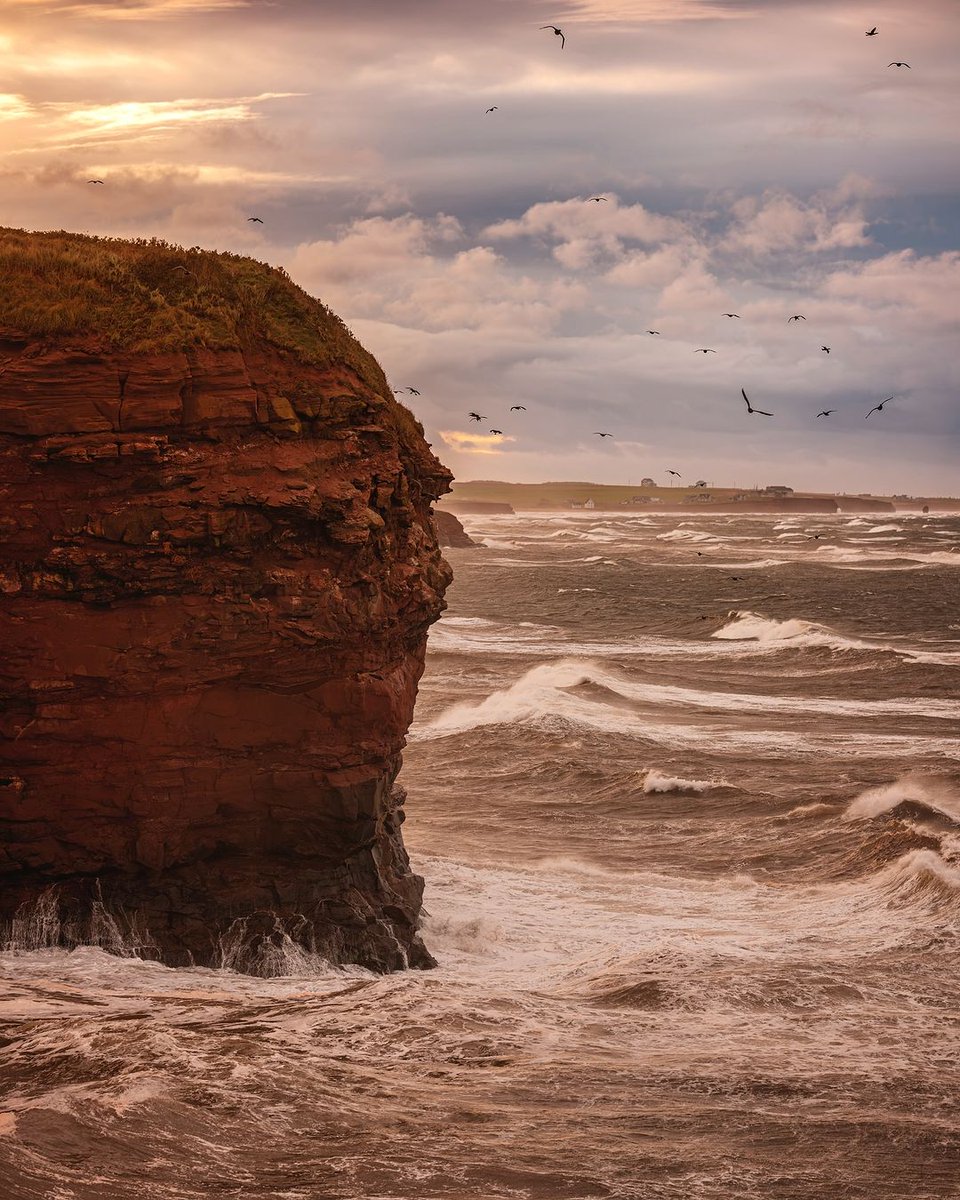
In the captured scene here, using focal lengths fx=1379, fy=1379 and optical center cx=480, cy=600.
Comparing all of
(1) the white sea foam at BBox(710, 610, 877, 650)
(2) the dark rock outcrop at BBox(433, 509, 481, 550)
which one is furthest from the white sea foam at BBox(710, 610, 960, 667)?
(2) the dark rock outcrop at BBox(433, 509, 481, 550)

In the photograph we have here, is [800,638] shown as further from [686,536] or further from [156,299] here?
[686,536]

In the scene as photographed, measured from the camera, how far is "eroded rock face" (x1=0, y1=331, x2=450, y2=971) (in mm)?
16250

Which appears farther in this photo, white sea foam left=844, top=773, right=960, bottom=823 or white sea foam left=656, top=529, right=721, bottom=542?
white sea foam left=656, top=529, right=721, bottom=542

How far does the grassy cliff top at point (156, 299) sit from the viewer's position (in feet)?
55.1

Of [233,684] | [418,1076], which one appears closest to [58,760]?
[233,684]

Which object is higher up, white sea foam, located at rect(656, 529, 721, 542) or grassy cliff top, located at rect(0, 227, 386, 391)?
grassy cliff top, located at rect(0, 227, 386, 391)

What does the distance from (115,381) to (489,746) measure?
61.8 feet

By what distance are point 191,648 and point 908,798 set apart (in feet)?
55.5

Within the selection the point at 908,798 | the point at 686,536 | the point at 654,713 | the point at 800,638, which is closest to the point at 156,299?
the point at 908,798

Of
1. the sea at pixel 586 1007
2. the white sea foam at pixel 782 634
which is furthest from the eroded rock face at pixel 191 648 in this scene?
the white sea foam at pixel 782 634

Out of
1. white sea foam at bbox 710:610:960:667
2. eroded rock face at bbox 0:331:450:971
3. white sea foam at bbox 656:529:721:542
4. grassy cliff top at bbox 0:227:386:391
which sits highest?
grassy cliff top at bbox 0:227:386:391

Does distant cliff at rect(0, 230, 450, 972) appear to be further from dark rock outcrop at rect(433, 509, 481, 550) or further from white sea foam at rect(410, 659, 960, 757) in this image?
dark rock outcrop at rect(433, 509, 481, 550)

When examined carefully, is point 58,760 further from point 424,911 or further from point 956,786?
point 956,786

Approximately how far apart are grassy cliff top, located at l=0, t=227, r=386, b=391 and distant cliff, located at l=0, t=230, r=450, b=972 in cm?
4
